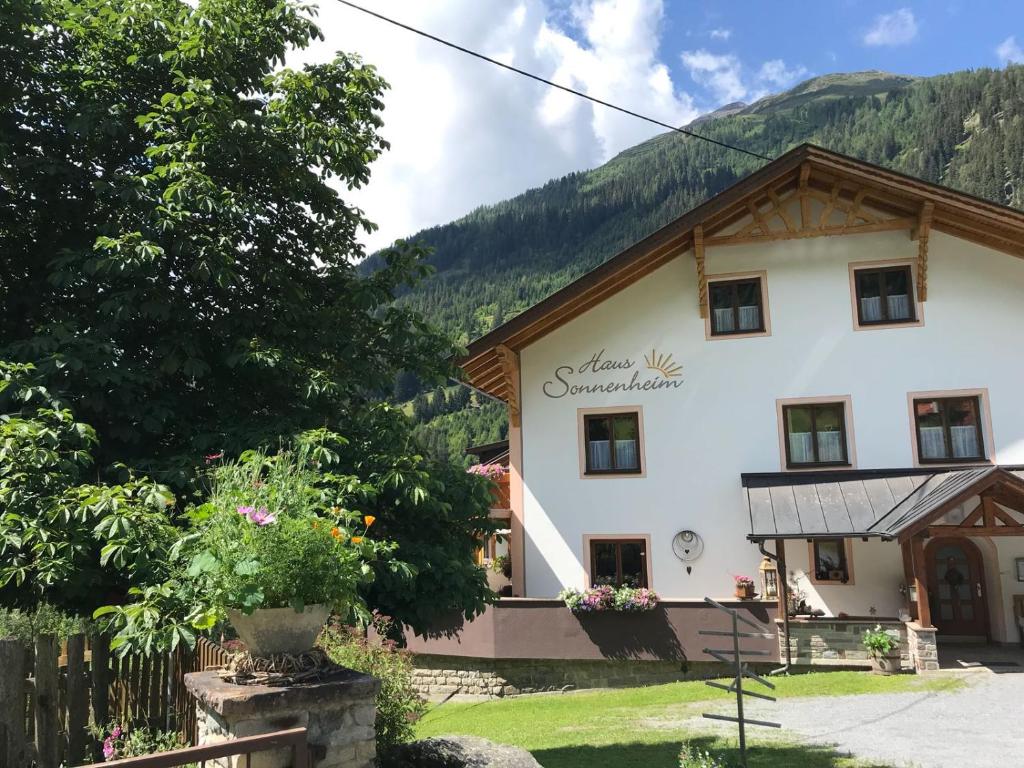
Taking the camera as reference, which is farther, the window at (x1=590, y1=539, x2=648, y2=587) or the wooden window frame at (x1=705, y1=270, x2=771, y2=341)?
the wooden window frame at (x1=705, y1=270, x2=771, y2=341)

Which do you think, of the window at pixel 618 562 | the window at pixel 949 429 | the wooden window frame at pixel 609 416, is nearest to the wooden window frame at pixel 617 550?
the window at pixel 618 562

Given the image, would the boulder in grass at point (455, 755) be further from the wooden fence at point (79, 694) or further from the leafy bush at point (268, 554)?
the leafy bush at point (268, 554)

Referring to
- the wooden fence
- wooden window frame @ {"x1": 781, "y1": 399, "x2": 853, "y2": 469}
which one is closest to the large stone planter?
the wooden fence

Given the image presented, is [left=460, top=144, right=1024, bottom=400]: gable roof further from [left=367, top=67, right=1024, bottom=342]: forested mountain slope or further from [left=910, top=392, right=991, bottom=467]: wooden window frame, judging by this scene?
[left=367, top=67, right=1024, bottom=342]: forested mountain slope

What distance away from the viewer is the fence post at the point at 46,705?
6.80 meters

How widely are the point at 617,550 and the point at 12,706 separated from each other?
13.3 m

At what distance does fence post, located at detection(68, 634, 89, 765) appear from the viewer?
7.04 metres

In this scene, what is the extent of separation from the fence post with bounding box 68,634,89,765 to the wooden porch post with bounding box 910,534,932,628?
13437 millimetres

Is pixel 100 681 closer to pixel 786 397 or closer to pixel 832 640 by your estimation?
pixel 832 640

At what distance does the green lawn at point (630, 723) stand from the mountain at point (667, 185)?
91.2 meters

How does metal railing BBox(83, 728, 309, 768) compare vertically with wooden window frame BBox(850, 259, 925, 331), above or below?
below

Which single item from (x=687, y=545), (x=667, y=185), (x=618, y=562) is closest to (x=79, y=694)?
(x=618, y=562)

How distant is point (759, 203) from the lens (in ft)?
61.2

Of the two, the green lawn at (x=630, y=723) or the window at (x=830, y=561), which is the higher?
the window at (x=830, y=561)
